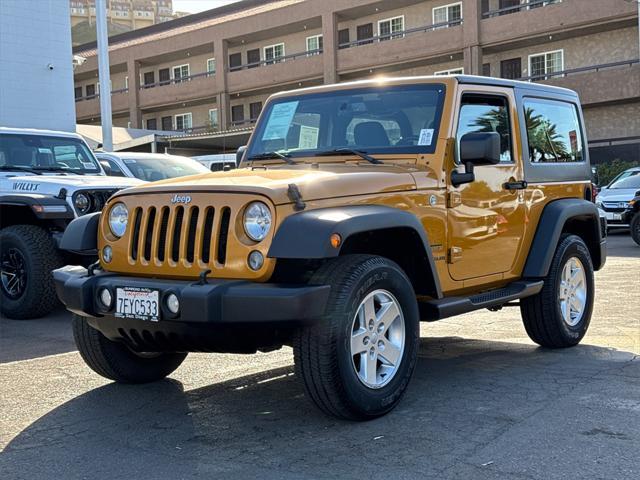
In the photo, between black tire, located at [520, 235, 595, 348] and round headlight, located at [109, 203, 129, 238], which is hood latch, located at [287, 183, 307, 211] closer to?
round headlight, located at [109, 203, 129, 238]

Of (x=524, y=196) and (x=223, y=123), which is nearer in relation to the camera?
(x=524, y=196)

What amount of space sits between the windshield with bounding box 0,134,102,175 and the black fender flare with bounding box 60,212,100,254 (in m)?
4.88

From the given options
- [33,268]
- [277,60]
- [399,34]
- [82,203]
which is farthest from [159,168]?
[277,60]

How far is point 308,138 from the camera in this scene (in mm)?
5777

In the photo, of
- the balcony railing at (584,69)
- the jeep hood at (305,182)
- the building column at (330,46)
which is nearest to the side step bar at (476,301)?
the jeep hood at (305,182)

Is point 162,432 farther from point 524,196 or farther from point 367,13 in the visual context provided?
point 367,13

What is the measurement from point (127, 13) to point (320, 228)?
10627 centimetres

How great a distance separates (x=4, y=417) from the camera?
4.84m

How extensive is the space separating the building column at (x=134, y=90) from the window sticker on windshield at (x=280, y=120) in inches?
1688

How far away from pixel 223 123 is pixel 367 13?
967cm

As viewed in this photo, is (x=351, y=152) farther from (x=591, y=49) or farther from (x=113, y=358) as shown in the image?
(x=591, y=49)

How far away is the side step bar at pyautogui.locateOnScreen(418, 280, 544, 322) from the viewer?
16.7 feet

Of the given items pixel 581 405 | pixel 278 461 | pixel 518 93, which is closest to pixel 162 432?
pixel 278 461

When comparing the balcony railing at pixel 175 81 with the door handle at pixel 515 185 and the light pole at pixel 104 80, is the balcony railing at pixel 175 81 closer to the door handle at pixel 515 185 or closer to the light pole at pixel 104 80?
the light pole at pixel 104 80
